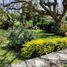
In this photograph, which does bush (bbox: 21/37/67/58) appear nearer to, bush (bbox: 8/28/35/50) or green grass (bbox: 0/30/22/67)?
green grass (bbox: 0/30/22/67)

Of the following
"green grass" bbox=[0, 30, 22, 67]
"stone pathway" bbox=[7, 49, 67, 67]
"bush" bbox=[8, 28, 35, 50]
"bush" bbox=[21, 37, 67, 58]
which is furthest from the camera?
"bush" bbox=[8, 28, 35, 50]

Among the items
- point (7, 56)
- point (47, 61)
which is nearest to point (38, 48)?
point (47, 61)

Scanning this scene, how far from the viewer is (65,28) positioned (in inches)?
627

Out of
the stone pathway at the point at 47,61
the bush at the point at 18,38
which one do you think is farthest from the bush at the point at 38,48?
the bush at the point at 18,38

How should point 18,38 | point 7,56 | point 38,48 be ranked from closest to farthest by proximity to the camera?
point 38,48 → point 7,56 → point 18,38

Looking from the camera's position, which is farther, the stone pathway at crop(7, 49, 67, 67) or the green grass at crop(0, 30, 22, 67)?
the green grass at crop(0, 30, 22, 67)

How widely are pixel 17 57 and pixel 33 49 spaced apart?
668 mm

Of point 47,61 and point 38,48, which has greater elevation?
point 38,48

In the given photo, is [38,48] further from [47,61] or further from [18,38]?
[18,38]

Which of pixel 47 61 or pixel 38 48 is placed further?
pixel 38 48

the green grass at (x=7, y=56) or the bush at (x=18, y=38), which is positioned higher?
the bush at (x=18, y=38)

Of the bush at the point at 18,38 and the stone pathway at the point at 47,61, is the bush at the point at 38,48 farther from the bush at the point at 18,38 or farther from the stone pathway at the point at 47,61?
the bush at the point at 18,38

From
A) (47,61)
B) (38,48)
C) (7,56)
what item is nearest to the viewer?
(47,61)

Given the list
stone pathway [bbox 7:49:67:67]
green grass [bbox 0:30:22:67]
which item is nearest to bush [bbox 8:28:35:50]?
green grass [bbox 0:30:22:67]
